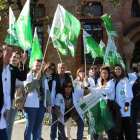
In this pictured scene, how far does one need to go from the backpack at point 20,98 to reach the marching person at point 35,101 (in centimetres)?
6

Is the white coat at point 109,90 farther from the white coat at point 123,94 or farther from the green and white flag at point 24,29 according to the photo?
the green and white flag at point 24,29

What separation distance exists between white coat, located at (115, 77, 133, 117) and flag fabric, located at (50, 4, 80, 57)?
136 cm

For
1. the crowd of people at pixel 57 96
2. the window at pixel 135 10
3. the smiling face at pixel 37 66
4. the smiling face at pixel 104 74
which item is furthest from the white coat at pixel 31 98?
the window at pixel 135 10

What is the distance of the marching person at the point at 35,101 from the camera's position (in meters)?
3.96

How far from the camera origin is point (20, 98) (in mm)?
4000

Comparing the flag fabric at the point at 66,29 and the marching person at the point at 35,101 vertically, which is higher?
the flag fabric at the point at 66,29

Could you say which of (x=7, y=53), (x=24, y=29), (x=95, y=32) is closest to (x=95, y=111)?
(x=7, y=53)

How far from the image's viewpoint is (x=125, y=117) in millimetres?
4418

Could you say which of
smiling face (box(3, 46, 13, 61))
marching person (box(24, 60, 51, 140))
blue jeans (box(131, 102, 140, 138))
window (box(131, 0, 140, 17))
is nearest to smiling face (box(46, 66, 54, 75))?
marching person (box(24, 60, 51, 140))

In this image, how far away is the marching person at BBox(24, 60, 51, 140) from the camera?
3.96m

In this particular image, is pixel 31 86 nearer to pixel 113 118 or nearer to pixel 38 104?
pixel 38 104

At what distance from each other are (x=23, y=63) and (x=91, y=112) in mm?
1807

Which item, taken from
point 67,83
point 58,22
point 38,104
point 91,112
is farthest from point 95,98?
point 58,22

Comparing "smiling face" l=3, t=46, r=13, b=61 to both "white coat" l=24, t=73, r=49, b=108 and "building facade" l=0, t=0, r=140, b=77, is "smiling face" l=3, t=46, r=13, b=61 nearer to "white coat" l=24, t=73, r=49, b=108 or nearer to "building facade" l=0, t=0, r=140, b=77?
"white coat" l=24, t=73, r=49, b=108
